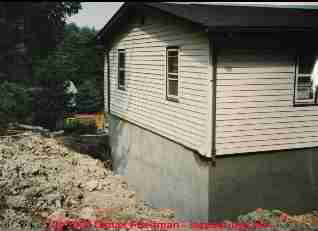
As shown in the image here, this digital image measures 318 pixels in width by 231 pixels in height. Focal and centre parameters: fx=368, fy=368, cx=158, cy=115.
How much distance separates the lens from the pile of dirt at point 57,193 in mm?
8141

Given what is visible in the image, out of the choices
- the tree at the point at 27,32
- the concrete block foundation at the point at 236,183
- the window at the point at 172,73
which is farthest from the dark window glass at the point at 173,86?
the tree at the point at 27,32

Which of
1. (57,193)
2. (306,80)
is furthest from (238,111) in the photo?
(57,193)

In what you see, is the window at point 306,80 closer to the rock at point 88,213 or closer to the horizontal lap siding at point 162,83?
the horizontal lap siding at point 162,83

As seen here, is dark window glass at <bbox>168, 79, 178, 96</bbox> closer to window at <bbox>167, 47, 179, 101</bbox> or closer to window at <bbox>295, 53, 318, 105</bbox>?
window at <bbox>167, 47, 179, 101</bbox>

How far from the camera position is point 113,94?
1673cm

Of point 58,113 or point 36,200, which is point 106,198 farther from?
point 58,113

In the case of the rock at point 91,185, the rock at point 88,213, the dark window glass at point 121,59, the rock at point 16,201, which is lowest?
the rock at point 88,213

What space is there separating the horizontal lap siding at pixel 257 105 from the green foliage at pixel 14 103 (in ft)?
54.7

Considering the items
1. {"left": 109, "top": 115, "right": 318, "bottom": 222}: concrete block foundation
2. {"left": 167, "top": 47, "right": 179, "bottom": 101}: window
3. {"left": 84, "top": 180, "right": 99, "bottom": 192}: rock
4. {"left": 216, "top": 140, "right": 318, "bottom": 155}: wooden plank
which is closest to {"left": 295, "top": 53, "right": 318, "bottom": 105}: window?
{"left": 216, "top": 140, "right": 318, "bottom": 155}: wooden plank

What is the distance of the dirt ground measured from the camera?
779cm

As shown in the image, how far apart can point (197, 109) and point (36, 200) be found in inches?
178

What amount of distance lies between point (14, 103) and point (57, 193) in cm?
1596

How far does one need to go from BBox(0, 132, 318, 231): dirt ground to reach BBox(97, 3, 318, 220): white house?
33.0 inches

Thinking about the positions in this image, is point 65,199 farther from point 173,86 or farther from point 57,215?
point 173,86
